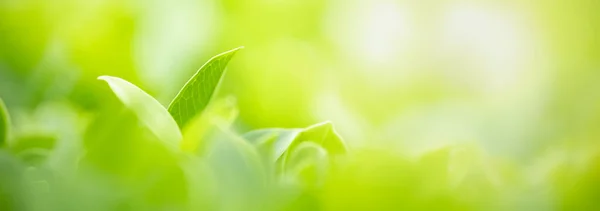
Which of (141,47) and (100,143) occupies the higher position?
(141,47)

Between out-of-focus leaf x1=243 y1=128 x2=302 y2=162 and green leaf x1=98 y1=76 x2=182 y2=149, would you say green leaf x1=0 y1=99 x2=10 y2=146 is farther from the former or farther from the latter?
out-of-focus leaf x1=243 y1=128 x2=302 y2=162

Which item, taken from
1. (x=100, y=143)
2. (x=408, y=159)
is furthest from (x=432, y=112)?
(x=100, y=143)

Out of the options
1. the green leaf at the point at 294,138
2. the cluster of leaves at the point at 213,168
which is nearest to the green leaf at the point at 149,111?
the cluster of leaves at the point at 213,168

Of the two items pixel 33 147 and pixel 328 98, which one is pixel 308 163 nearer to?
pixel 328 98

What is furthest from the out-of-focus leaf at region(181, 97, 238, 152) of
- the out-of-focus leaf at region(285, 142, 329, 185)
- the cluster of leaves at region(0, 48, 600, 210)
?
the out-of-focus leaf at region(285, 142, 329, 185)

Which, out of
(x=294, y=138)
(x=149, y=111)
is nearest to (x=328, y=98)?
(x=294, y=138)

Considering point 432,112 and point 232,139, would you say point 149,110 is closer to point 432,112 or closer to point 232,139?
point 232,139
